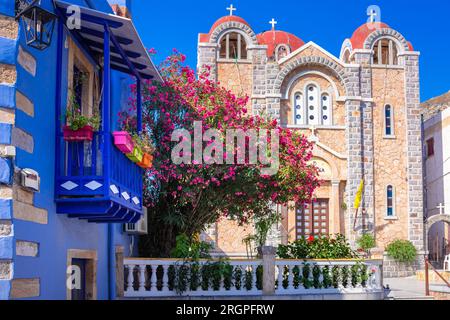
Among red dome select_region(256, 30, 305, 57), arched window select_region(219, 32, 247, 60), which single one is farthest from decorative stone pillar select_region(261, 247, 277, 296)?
red dome select_region(256, 30, 305, 57)

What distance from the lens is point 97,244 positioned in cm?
1054

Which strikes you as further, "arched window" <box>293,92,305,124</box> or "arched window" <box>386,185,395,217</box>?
"arched window" <box>293,92,305,124</box>

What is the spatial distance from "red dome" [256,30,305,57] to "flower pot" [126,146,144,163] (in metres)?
24.3

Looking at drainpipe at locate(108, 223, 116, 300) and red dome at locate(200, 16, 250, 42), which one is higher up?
red dome at locate(200, 16, 250, 42)

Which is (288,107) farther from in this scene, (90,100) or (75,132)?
(75,132)

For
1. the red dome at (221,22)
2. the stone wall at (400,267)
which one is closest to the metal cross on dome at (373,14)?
the red dome at (221,22)

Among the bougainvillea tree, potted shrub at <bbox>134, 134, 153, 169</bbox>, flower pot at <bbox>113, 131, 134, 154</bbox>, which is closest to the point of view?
flower pot at <bbox>113, 131, 134, 154</bbox>

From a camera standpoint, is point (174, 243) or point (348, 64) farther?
point (348, 64)

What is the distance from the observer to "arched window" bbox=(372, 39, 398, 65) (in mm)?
29814

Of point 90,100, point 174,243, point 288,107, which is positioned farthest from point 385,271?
point 90,100

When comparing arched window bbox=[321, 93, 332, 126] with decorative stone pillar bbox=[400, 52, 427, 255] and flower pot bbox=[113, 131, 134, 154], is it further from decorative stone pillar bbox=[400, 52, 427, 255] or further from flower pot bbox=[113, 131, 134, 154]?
flower pot bbox=[113, 131, 134, 154]

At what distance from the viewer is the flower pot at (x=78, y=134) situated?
802 centimetres

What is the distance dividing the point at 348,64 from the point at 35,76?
75.7ft

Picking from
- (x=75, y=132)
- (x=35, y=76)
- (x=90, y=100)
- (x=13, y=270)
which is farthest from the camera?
(x=90, y=100)
